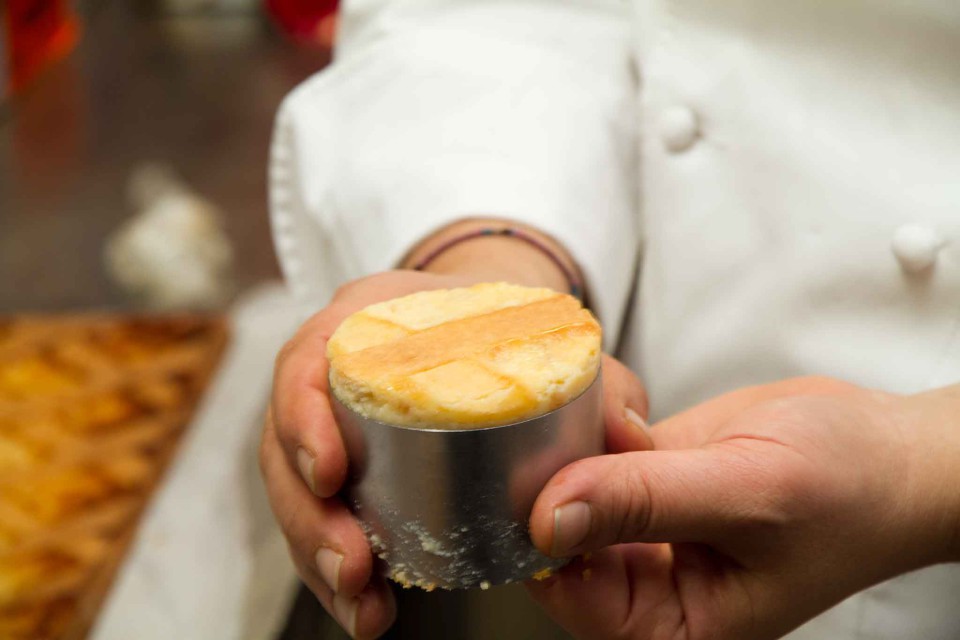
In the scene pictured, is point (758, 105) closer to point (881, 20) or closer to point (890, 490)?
point (881, 20)

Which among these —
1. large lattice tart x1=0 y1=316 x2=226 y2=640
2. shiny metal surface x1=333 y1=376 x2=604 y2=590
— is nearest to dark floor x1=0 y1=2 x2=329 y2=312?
large lattice tart x1=0 y1=316 x2=226 y2=640

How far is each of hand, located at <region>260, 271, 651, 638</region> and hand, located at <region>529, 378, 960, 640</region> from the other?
0.06 m

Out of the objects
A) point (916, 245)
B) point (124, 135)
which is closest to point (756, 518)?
point (916, 245)

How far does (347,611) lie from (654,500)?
0.20m

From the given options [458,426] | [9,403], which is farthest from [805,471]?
[9,403]

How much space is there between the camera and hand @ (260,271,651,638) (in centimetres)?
53

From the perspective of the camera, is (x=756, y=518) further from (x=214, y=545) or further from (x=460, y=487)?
(x=214, y=545)

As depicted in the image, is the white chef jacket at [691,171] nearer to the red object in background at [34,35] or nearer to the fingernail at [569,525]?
the fingernail at [569,525]

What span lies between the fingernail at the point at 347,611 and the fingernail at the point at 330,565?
0.02 meters

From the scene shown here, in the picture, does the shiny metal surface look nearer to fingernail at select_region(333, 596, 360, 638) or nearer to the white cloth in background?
fingernail at select_region(333, 596, 360, 638)

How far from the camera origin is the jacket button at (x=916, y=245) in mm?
725

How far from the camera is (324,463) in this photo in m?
0.52

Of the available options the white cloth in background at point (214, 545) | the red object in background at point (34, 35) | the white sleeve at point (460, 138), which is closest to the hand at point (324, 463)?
the white sleeve at point (460, 138)

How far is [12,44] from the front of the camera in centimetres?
183
